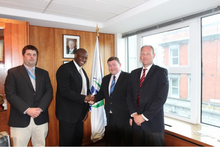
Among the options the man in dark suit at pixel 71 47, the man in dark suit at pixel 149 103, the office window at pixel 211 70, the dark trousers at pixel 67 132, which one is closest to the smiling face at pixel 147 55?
the man in dark suit at pixel 149 103

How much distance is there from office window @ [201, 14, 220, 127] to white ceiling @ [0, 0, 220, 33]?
284 mm

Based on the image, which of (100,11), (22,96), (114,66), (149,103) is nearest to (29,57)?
(22,96)

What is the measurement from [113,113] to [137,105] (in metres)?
0.36

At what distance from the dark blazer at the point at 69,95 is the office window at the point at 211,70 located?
1.79m

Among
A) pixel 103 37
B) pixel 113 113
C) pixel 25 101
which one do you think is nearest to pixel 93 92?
pixel 113 113

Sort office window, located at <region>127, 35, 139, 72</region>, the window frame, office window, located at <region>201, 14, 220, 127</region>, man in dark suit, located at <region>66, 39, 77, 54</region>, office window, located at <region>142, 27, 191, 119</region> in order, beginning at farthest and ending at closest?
office window, located at <region>127, 35, 139, 72</region>
man in dark suit, located at <region>66, 39, 77, 54</region>
office window, located at <region>142, 27, 191, 119</region>
the window frame
office window, located at <region>201, 14, 220, 127</region>

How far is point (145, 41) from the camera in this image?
135 inches

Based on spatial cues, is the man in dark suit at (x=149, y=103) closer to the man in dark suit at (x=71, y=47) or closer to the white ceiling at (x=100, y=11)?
the white ceiling at (x=100, y=11)

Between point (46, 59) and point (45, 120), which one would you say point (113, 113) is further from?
A: point (46, 59)

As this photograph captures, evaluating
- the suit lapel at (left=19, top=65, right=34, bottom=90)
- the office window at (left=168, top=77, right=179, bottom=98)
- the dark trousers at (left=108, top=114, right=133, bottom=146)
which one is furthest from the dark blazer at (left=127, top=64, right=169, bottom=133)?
the suit lapel at (left=19, top=65, right=34, bottom=90)

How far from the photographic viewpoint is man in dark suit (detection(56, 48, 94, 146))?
221 centimetres

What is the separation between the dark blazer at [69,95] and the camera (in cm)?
220

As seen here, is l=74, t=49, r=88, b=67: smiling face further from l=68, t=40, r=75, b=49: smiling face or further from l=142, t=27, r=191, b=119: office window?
l=142, t=27, r=191, b=119: office window

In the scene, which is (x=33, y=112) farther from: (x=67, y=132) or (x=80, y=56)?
(x=80, y=56)
